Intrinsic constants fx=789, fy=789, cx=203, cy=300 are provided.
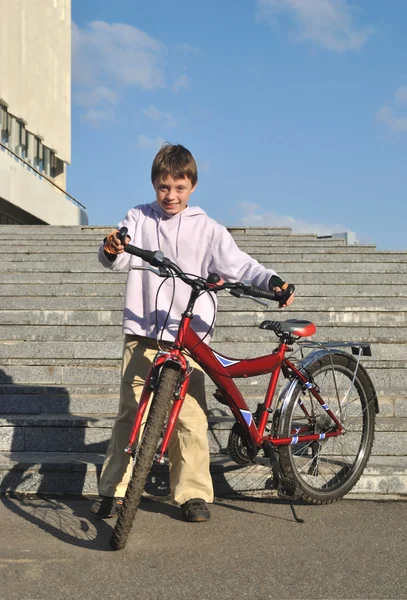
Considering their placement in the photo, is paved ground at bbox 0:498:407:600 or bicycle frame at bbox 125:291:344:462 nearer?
paved ground at bbox 0:498:407:600

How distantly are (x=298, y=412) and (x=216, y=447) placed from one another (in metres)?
0.90

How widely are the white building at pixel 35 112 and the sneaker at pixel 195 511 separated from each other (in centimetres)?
2034

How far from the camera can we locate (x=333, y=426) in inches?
174

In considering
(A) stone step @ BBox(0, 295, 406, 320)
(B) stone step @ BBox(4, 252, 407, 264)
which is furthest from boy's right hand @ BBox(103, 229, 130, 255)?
(B) stone step @ BBox(4, 252, 407, 264)

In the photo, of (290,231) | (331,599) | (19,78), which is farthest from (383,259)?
(19,78)

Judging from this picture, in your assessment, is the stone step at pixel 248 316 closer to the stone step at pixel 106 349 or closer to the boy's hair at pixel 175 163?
the stone step at pixel 106 349

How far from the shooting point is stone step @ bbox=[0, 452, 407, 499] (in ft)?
14.8

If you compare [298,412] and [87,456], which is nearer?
[298,412]

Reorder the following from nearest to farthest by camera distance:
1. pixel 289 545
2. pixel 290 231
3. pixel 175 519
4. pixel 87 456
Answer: pixel 289 545
pixel 175 519
pixel 87 456
pixel 290 231

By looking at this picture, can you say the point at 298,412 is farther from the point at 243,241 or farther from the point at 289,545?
the point at 243,241

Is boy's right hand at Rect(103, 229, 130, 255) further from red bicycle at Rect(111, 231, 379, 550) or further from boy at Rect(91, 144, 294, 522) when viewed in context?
boy at Rect(91, 144, 294, 522)

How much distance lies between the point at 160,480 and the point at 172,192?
5.48 feet

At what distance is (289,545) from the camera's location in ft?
11.8

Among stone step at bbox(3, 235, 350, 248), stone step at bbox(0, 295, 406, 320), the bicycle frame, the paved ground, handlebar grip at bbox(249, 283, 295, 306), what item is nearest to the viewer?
the paved ground
